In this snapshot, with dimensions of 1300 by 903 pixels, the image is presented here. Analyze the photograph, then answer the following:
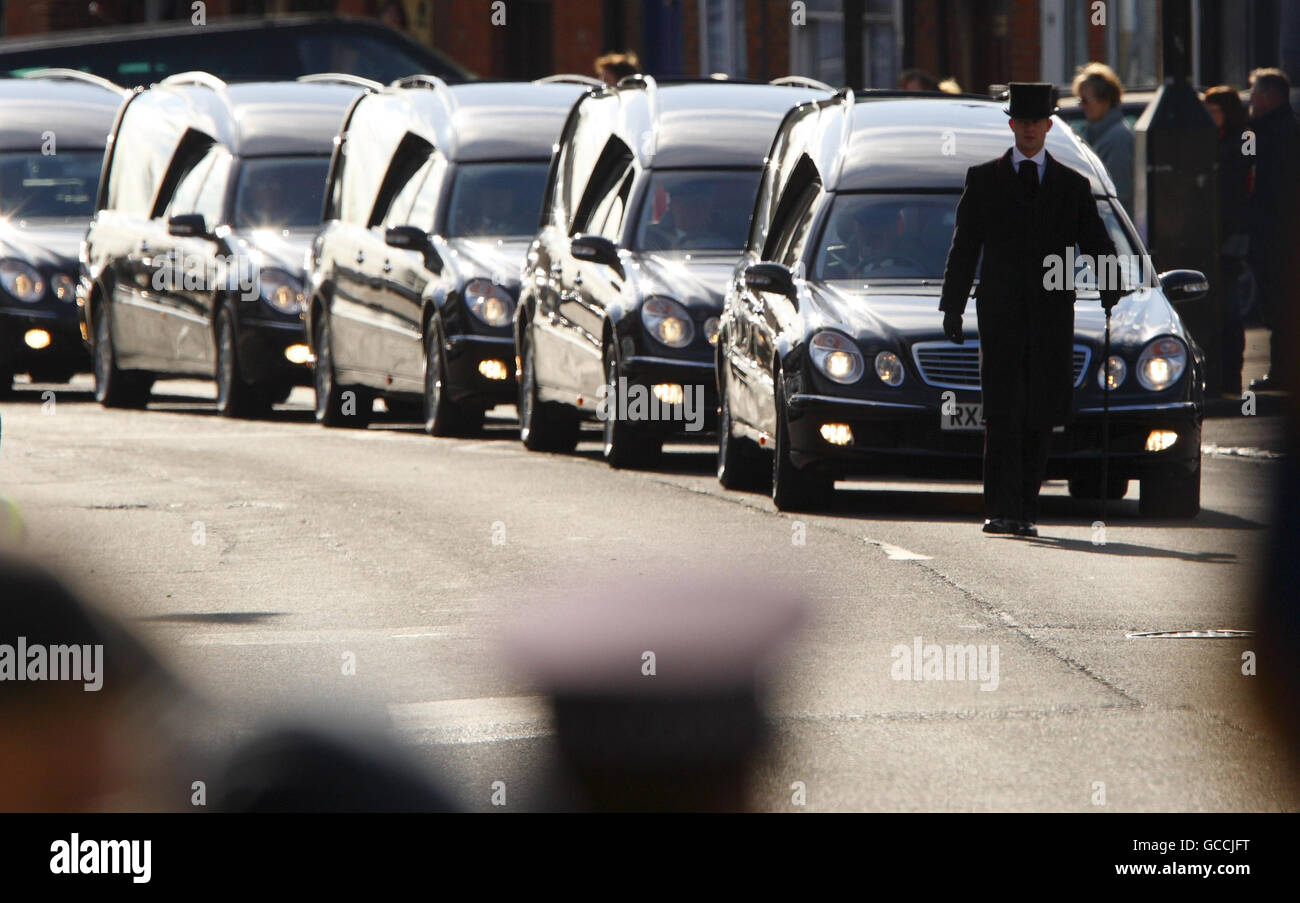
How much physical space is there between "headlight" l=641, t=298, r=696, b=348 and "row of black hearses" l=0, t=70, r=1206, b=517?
0.05 ft

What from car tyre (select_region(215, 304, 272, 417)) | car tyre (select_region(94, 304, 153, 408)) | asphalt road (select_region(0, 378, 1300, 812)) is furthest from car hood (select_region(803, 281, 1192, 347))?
car tyre (select_region(94, 304, 153, 408))

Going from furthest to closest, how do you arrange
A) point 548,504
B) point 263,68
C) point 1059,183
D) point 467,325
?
point 263,68 → point 467,325 → point 548,504 → point 1059,183

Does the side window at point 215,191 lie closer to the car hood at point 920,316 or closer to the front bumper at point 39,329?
the front bumper at point 39,329

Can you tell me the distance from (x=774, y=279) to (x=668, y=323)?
1997 millimetres

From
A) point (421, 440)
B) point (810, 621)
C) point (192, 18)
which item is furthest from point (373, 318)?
point (192, 18)

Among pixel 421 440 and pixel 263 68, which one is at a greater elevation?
pixel 263 68

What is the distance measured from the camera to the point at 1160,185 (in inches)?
768

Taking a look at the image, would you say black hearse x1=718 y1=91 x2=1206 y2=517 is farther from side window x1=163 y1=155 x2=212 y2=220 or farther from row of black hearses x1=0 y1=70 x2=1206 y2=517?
side window x1=163 y1=155 x2=212 y2=220

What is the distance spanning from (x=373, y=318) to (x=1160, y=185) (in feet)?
17.2

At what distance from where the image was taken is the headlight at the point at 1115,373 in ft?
42.3

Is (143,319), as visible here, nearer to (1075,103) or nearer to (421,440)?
(421,440)

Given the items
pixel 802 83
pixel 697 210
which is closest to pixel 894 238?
pixel 697 210

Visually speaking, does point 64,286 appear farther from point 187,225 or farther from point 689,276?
point 689,276

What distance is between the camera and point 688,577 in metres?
2.57
